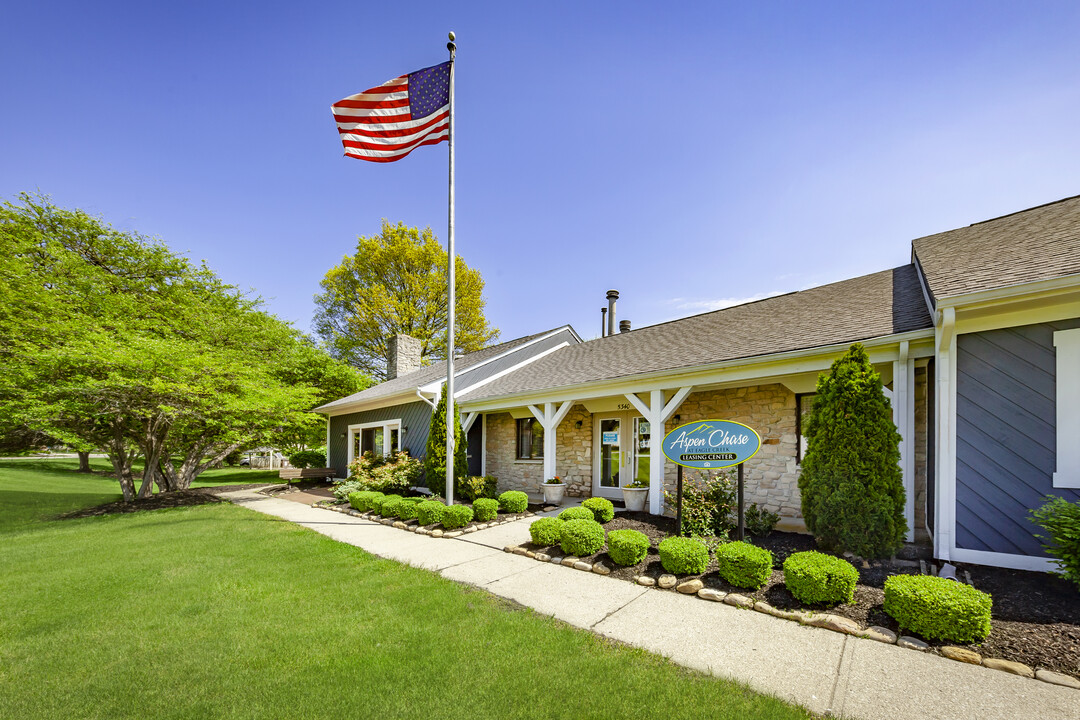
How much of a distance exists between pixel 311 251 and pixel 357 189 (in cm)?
449

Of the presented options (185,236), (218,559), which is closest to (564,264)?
(218,559)

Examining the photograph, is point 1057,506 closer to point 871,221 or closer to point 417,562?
point 871,221

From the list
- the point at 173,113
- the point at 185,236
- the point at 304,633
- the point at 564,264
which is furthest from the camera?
the point at 185,236

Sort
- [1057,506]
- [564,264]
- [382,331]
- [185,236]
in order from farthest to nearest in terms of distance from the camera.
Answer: [382,331], [185,236], [564,264], [1057,506]

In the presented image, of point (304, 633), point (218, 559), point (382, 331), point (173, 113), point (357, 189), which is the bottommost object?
point (218, 559)

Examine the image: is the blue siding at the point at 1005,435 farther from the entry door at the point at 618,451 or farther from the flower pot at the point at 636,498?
the entry door at the point at 618,451

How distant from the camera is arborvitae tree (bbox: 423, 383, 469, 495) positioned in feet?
33.2

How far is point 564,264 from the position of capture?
1453cm

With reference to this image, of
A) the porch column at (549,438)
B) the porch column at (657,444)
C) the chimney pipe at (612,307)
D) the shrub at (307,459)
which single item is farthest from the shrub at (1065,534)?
the shrub at (307,459)

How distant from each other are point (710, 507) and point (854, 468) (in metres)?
2.00

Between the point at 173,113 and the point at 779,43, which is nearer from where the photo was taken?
the point at 779,43

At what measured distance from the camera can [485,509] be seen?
817 centimetres

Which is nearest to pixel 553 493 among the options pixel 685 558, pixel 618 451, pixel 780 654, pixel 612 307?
pixel 618 451

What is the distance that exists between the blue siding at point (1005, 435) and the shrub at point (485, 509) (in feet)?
21.1
